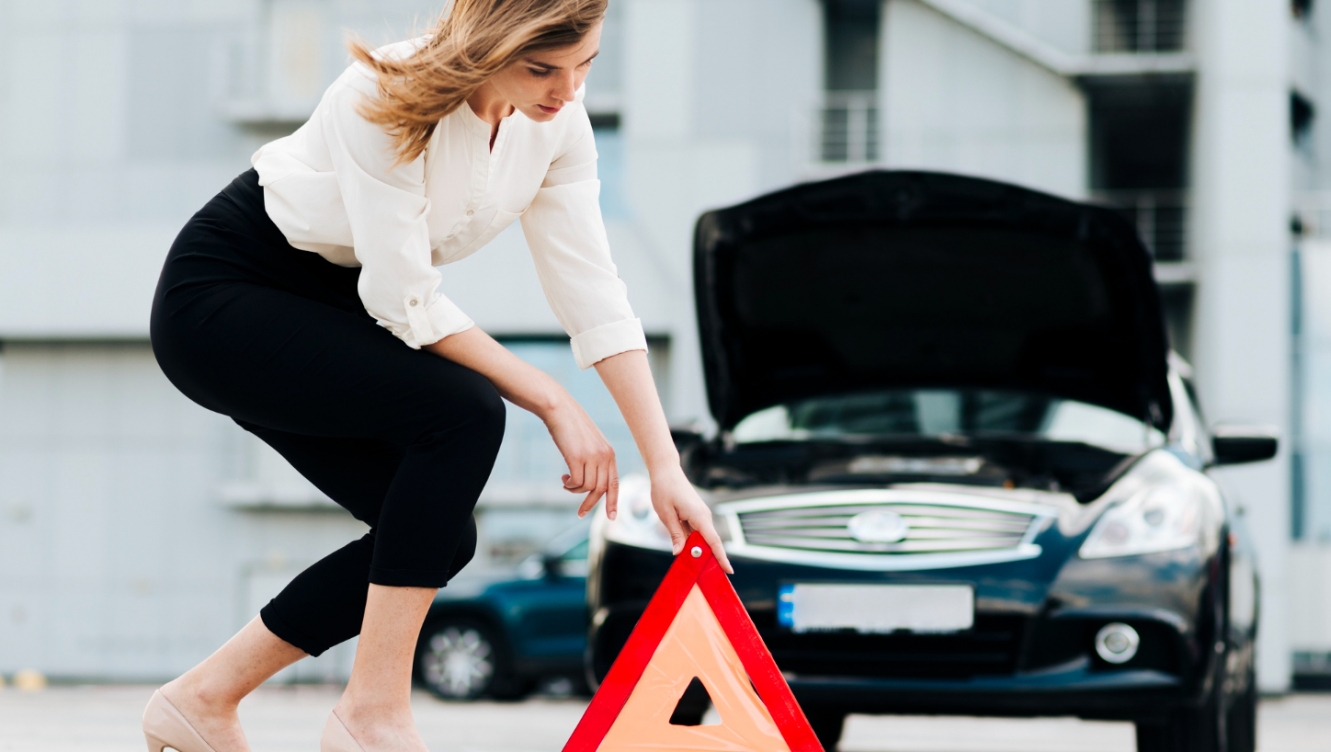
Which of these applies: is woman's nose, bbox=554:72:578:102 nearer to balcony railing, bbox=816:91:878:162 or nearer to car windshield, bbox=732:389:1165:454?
car windshield, bbox=732:389:1165:454

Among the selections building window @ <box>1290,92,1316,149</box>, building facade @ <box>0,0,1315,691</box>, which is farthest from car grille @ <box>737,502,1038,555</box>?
building window @ <box>1290,92,1316,149</box>

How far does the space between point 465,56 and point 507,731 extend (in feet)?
18.6

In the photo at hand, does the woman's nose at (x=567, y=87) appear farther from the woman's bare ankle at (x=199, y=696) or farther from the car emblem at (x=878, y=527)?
the car emblem at (x=878, y=527)

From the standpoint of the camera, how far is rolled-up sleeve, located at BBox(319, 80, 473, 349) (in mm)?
2072

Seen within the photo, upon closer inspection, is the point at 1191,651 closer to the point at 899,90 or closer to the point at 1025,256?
the point at 1025,256

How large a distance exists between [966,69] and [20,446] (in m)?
12.4

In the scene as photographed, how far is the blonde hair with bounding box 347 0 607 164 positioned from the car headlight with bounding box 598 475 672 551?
7.25 feet

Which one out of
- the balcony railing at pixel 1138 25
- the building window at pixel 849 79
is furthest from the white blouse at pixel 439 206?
the balcony railing at pixel 1138 25

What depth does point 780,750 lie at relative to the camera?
210 cm

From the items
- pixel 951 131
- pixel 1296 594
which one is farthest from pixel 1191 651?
pixel 951 131

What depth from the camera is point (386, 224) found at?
2.07m

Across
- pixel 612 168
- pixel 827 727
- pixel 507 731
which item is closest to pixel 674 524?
pixel 827 727

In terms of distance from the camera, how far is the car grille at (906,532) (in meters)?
4.05

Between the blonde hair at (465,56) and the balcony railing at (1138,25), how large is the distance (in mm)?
17192
